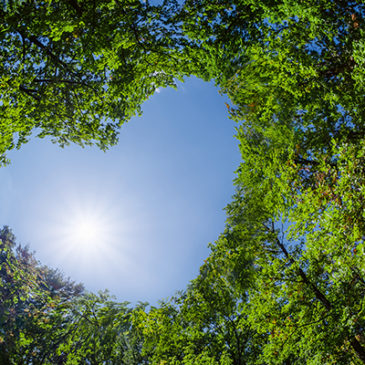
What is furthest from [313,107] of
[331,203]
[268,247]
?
[268,247]

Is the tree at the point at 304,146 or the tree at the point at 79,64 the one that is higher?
the tree at the point at 79,64

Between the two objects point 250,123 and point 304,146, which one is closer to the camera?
point 304,146

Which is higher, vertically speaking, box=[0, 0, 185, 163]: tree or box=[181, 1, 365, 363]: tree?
box=[0, 0, 185, 163]: tree

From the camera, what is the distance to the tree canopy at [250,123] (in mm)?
4008

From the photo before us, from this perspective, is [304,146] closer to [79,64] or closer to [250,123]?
[250,123]

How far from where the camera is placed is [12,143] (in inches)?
264

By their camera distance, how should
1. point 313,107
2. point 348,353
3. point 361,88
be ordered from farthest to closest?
point 313,107 → point 348,353 → point 361,88

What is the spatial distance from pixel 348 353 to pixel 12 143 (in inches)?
406

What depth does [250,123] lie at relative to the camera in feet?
19.8

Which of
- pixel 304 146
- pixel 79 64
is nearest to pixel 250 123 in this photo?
pixel 304 146

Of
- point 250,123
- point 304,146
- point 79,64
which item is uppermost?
point 79,64

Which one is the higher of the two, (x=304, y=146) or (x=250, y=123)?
(x=250, y=123)

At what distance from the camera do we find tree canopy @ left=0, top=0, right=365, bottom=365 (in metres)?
4.01

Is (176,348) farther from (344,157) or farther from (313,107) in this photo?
(313,107)
